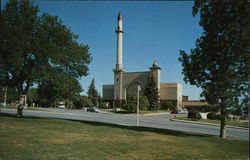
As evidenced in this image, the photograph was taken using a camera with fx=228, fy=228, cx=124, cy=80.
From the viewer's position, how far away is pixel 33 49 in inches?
647

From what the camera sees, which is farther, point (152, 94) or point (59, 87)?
point (152, 94)

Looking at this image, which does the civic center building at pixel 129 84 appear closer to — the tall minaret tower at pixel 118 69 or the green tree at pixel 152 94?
the tall minaret tower at pixel 118 69

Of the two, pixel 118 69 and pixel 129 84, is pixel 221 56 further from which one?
pixel 118 69

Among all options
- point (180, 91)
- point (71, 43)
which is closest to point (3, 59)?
point (71, 43)

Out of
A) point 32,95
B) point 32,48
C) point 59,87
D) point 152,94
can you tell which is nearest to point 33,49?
point 32,48

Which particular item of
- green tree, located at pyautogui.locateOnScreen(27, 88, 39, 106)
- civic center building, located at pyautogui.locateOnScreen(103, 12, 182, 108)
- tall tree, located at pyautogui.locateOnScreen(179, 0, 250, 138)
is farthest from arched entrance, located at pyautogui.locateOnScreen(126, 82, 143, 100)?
tall tree, located at pyautogui.locateOnScreen(179, 0, 250, 138)

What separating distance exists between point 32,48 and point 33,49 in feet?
0.51

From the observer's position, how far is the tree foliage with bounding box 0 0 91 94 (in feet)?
52.2

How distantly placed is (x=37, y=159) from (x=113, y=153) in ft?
7.37

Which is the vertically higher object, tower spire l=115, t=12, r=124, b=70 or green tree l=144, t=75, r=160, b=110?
tower spire l=115, t=12, r=124, b=70

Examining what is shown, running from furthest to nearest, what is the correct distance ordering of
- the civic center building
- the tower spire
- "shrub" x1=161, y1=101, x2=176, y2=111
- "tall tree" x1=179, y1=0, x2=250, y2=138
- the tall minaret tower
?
the tower spire
the tall minaret tower
the civic center building
"shrub" x1=161, y1=101, x2=176, y2=111
"tall tree" x1=179, y1=0, x2=250, y2=138

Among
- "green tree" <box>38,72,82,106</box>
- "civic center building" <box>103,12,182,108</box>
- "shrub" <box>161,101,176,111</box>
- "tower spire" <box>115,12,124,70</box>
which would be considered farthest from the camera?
"tower spire" <box>115,12,124,70</box>

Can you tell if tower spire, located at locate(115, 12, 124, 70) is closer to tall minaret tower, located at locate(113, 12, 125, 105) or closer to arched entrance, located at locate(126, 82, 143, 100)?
tall minaret tower, located at locate(113, 12, 125, 105)

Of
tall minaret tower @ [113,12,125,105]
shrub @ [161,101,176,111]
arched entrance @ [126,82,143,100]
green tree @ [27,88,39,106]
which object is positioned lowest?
shrub @ [161,101,176,111]
